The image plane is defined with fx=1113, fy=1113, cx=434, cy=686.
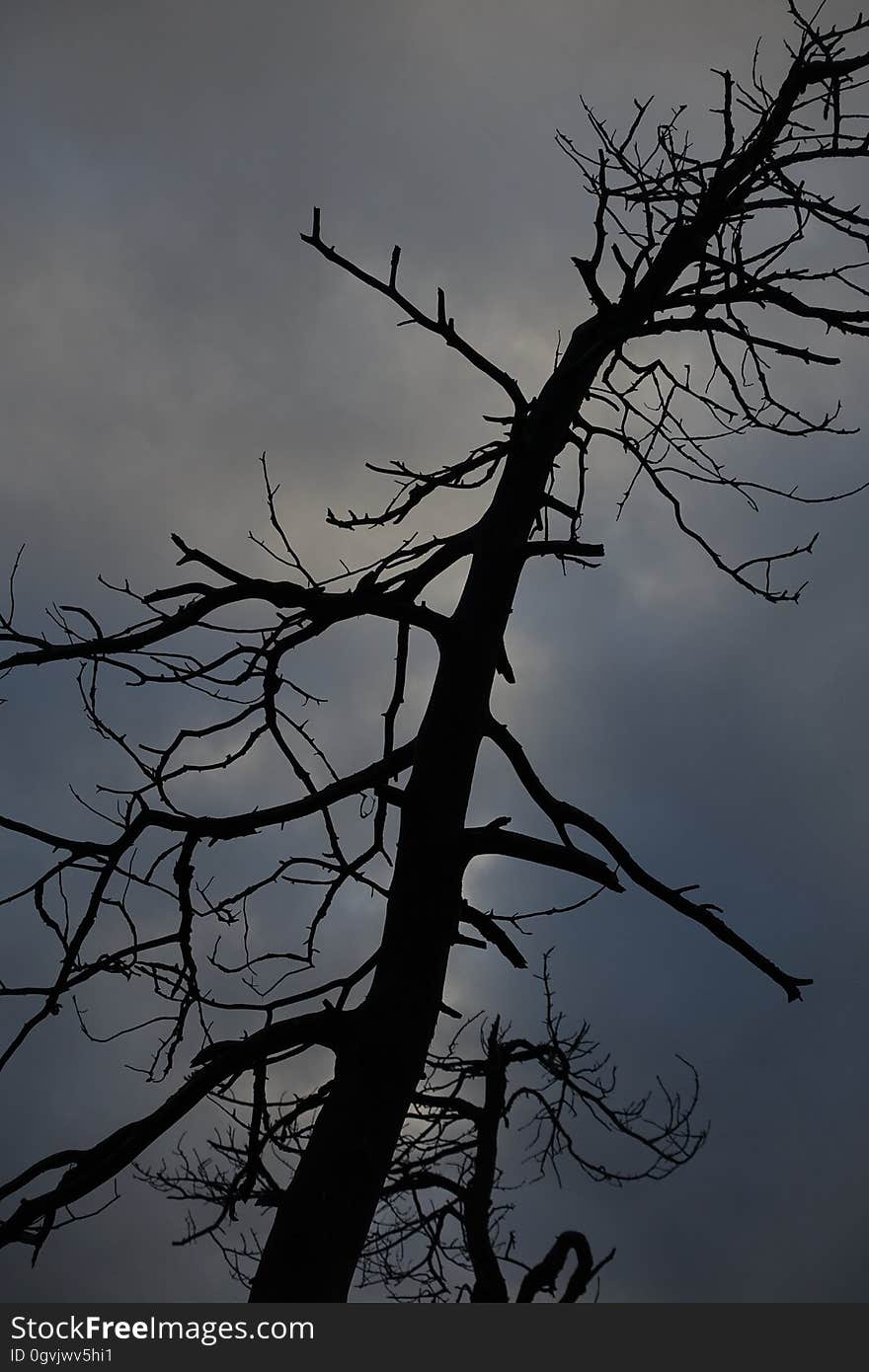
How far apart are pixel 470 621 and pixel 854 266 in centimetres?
204

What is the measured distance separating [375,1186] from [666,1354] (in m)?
1.09

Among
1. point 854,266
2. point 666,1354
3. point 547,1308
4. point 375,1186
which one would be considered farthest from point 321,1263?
point 854,266

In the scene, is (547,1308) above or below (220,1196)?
below

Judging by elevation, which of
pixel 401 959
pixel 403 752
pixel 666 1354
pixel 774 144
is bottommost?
pixel 666 1354

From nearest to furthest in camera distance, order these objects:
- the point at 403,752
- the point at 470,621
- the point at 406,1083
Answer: the point at 406,1083 → the point at 470,621 → the point at 403,752

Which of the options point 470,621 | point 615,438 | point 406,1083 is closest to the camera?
point 406,1083

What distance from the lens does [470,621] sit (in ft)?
12.2

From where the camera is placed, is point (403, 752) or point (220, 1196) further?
point (220, 1196)

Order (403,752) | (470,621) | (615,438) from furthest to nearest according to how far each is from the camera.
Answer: (615,438)
(403,752)
(470,621)

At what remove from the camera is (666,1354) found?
337cm

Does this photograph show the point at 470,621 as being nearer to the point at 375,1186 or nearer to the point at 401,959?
the point at 401,959

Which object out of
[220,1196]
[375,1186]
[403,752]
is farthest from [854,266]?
[220,1196]

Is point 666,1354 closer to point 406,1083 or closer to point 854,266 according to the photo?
point 406,1083

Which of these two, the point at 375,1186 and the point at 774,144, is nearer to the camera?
the point at 375,1186
